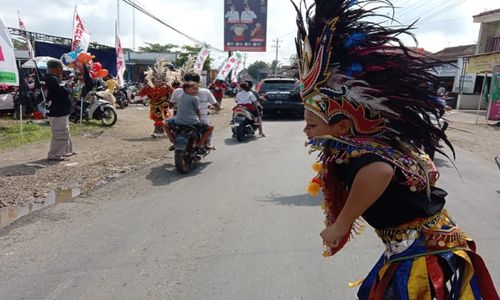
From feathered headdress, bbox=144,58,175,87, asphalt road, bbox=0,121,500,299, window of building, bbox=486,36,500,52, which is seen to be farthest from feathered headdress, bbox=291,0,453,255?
window of building, bbox=486,36,500,52

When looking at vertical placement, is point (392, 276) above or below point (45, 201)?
above

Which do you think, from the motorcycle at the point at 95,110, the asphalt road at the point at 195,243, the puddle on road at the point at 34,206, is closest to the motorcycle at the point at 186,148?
the asphalt road at the point at 195,243

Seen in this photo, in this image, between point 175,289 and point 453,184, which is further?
point 453,184

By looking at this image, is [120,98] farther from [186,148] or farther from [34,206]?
[34,206]

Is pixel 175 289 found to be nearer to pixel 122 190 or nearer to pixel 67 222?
pixel 67 222

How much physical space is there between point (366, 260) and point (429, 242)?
195 cm

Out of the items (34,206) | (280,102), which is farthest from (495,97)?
(34,206)

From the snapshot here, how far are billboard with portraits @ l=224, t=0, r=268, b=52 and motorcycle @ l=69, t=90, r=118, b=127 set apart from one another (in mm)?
25365

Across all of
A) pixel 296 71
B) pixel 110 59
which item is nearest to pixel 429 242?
pixel 296 71

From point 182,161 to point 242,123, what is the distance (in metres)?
3.85

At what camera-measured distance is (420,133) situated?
74.3 inches

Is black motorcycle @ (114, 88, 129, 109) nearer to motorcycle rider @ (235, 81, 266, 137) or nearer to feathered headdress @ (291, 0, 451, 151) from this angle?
motorcycle rider @ (235, 81, 266, 137)

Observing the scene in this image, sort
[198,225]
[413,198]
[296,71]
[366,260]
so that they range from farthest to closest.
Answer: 1. [198,225]
2. [366,260]
3. [296,71]
4. [413,198]

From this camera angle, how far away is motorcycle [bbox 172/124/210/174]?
6996 millimetres
